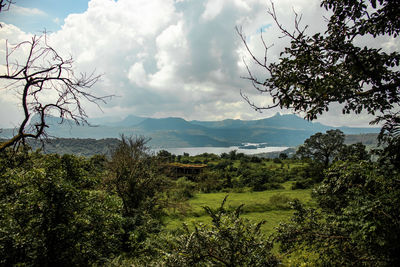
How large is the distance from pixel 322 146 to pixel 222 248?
145 feet

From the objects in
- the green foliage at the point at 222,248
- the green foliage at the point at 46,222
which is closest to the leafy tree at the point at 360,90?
the green foliage at the point at 222,248

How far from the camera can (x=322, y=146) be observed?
41562 mm

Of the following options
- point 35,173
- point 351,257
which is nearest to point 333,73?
point 351,257

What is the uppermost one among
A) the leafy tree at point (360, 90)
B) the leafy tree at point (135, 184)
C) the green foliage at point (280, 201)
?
the leafy tree at point (360, 90)

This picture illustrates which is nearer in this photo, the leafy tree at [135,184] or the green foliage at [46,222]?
the green foliage at [46,222]

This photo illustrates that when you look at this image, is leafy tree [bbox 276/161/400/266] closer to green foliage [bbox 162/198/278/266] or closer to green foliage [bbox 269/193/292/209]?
green foliage [bbox 162/198/278/266]

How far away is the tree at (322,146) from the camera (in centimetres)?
4053

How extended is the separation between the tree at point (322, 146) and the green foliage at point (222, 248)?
4241 cm

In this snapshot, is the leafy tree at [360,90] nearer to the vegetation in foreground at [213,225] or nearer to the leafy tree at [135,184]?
the vegetation in foreground at [213,225]

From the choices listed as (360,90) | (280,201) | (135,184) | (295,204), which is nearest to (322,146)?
(280,201)

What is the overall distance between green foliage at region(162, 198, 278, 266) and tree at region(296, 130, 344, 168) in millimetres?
42413

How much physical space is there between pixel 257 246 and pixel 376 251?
2296mm

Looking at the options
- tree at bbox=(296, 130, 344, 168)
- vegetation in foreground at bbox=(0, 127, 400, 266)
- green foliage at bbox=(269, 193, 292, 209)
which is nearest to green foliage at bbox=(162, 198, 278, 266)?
vegetation in foreground at bbox=(0, 127, 400, 266)

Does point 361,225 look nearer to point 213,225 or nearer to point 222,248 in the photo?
point 222,248
